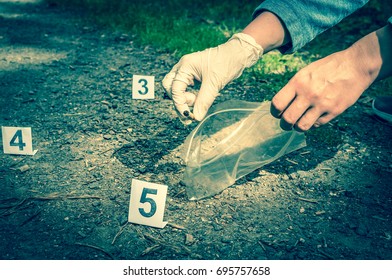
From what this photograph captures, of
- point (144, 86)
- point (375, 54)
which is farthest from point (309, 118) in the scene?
point (144, 86)

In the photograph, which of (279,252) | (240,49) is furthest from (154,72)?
(279,252)

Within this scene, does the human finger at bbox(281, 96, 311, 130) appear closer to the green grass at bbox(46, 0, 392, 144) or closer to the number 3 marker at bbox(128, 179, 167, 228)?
the number 3 marker at bbox(128, 179, 167, 228)

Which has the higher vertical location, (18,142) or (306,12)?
(306,12)

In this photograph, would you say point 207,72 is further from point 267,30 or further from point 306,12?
point 306,12

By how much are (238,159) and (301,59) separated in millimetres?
Result: 1624

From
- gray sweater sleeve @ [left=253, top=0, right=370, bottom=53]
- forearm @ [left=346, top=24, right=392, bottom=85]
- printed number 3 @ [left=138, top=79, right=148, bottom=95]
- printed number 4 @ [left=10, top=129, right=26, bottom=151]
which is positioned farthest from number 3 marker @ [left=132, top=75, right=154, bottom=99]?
forearm @ [left=346, top=24, right=392, bottom=85]

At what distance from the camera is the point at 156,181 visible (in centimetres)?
181

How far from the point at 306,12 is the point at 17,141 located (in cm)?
162

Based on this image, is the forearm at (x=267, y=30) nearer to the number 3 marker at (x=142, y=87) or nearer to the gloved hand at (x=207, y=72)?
the gloved hand at (x=207, y=72)

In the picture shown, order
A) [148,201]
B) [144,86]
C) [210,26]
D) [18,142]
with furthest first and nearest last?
[210,26], [144,86], [18,142], [148,201]

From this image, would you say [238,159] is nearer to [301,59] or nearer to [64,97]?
[64,97]

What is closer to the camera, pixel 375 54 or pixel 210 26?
pixel 375 54

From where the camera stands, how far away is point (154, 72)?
2.88 meters

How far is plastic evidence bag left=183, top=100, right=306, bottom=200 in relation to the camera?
1.77 meters
